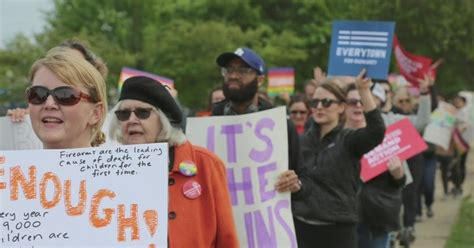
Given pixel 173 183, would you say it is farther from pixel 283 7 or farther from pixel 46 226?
pixel 283 7

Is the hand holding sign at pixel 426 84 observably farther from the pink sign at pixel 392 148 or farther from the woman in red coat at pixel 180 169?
the woman in red coat at pixel 180 169

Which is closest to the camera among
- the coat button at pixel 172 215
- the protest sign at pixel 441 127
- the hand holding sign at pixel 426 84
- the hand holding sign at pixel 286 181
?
the coat button at pixel 172 215

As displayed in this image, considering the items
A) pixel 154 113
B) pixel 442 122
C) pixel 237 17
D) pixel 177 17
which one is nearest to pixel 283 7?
pixel 237 17

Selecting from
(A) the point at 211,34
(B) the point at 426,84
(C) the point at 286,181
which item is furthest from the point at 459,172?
(A) the point at 211,34

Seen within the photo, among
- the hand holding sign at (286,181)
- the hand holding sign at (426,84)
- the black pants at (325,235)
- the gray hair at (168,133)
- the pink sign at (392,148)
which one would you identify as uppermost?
the hand holding sign at (426,84)

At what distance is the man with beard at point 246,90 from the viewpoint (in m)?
5.86

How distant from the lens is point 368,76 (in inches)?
270

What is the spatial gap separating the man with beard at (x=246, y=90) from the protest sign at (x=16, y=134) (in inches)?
54.6

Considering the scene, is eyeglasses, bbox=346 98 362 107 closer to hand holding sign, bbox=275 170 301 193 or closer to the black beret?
hand holding sign, bbox=275 170 301 193

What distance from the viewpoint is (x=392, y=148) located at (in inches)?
324

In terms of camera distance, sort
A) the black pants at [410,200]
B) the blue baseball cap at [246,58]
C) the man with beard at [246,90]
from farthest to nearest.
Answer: the black pants at [410,200] < the blue baseball cap at [246,58] < the man with beard at [246,90]

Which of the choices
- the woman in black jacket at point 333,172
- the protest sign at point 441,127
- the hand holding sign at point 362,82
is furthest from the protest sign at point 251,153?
the protest sign at point 441,127

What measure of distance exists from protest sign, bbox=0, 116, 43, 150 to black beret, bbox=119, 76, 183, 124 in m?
0.95

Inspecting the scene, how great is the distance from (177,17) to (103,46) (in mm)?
7168
